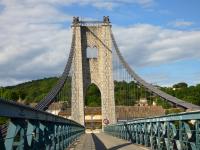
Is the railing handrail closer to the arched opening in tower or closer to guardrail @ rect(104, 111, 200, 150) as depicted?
guardrail @ rect(104, 111, 200, 150)

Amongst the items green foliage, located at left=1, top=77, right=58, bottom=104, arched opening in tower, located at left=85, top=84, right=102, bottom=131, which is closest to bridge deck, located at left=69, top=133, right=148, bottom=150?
green foliage, located at left=1, top=77, right=58, bottom=104

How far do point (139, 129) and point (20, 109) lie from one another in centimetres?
1777

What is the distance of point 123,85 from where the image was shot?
75.8 meters

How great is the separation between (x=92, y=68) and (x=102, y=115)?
7.58 m

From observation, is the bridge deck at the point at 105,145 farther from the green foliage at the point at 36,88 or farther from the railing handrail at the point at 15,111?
the green foliage at the point at 36,88

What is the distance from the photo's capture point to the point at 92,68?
82.4 m

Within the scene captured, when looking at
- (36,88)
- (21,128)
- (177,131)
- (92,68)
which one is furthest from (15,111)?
(92,68)

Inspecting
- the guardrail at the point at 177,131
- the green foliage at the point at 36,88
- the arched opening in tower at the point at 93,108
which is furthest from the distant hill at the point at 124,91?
the guardrail at the point at 177,131

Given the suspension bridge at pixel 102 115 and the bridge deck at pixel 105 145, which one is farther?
the bridge deck at pixel 105 145

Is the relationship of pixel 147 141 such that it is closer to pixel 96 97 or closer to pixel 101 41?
pixel 101 41

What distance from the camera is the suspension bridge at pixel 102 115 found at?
11.5 metres

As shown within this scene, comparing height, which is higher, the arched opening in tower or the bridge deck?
the arched opening in tower

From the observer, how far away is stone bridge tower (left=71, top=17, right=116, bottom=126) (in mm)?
79812

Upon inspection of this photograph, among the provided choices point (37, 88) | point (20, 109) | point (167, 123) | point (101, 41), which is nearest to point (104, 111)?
point (101, 41)
